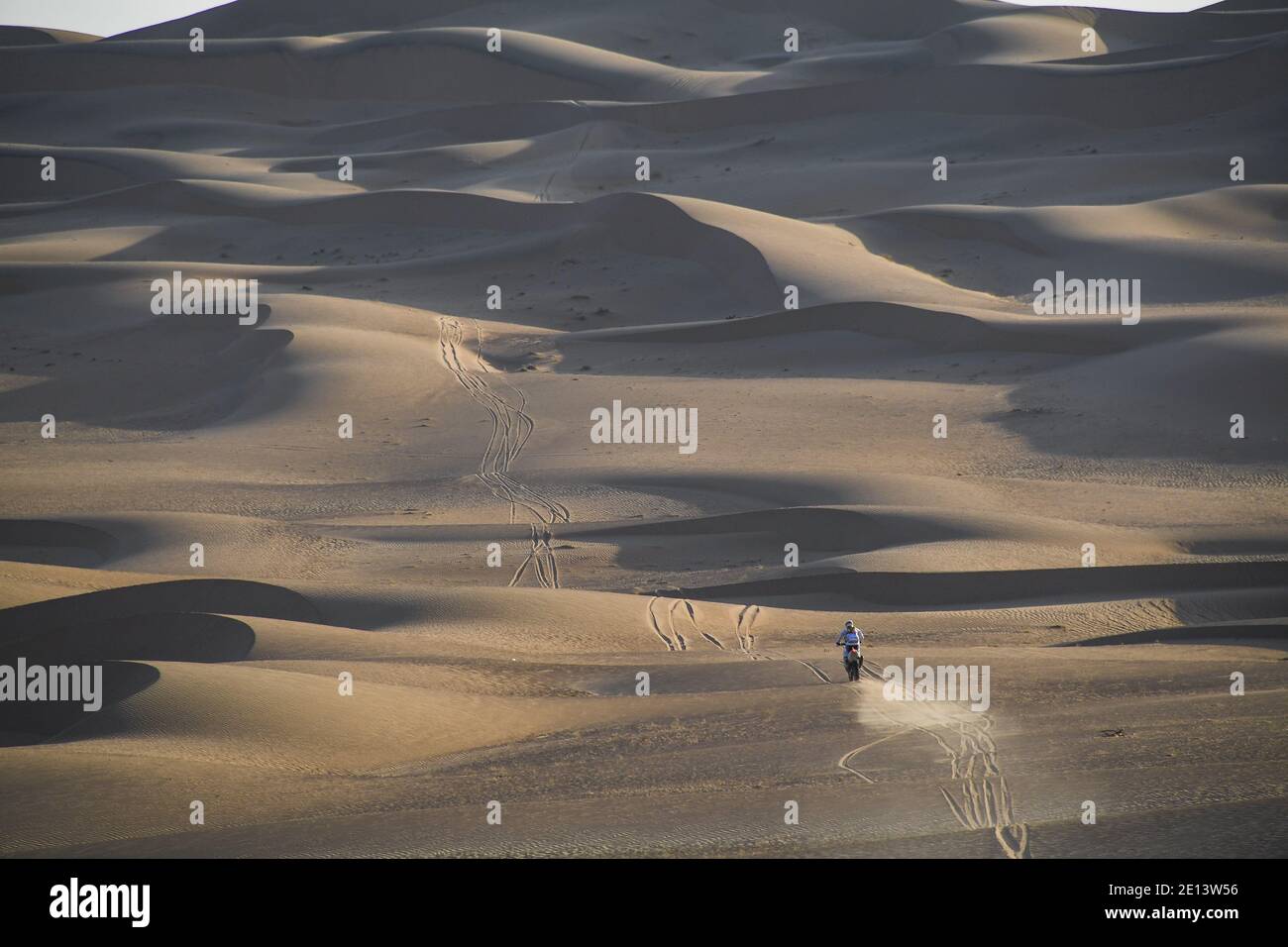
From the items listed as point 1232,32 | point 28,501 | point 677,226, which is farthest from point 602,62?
point 28,501

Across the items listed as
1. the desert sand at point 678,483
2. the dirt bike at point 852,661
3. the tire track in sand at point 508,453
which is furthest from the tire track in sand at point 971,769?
the tire track in sand at point 508,453

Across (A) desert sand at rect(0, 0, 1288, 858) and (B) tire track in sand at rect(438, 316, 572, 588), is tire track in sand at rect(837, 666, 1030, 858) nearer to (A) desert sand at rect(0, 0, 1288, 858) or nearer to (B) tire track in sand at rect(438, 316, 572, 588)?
(A) desert sand at rect(0, 0, 1288, 858)

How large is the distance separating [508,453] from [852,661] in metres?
9.08

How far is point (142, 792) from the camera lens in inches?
273

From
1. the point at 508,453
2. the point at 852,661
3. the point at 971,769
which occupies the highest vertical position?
the point at 508,453

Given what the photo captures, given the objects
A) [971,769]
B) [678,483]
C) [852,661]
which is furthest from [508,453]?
[971,769]

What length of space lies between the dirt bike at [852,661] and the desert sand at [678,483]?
0.23m

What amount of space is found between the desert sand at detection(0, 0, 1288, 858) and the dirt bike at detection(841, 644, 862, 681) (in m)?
0.23

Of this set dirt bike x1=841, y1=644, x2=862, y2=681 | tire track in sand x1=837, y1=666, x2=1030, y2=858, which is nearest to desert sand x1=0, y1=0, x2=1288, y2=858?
tire track in sand x1=837, y1=666, x2=1030, y2=858

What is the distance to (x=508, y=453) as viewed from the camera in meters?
17.5

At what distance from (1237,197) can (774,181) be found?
11934mm

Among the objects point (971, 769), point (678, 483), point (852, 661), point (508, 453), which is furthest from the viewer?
point (508, 453)

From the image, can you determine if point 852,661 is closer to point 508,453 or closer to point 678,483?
point 678,483

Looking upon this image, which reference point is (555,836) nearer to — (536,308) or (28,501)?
(28,501)
